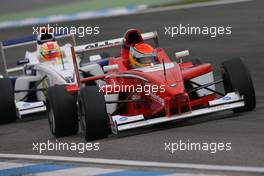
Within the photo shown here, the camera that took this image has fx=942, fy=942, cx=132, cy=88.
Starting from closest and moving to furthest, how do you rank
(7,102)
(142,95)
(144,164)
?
1. (144,164)
2. (142,95)
3. (7,102)

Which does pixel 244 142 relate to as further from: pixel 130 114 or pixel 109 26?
pixel 109 26

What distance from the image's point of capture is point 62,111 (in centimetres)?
1191

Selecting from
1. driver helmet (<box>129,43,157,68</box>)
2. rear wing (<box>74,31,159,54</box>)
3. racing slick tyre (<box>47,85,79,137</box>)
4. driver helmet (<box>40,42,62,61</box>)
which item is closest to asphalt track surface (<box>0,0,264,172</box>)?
racing slick tyre (<box>47,85,79,137</box>)

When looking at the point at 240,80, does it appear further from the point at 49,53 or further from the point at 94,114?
the point at 49,53

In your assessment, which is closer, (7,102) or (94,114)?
(94,114)

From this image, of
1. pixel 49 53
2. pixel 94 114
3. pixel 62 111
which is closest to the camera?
pixel 94 114

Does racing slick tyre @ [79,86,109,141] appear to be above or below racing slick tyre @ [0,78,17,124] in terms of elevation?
above

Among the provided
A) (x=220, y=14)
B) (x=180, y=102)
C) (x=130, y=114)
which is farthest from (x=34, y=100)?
(x=220, y=14)

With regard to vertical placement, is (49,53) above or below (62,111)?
below

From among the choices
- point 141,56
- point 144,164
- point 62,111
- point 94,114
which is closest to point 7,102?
point 62,111

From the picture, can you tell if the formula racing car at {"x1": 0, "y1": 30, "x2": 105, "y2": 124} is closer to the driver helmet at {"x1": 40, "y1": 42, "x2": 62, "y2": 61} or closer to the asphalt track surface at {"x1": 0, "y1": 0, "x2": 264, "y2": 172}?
the driver helmet at {"x1": 40, "y1": 42, "x2": 62, "y2": 61}

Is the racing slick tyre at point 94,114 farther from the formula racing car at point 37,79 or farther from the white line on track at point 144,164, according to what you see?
the formula racing car at point 37,79

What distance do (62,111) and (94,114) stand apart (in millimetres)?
805

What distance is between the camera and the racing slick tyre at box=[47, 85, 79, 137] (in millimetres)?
11906
